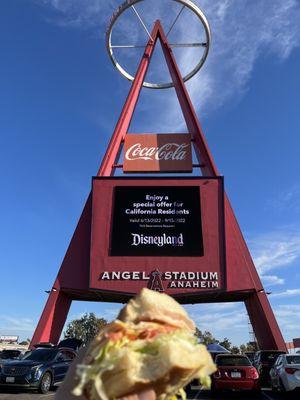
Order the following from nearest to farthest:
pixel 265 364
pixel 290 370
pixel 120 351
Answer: pixel 120 351, pixel 290 370, pixel 265 364

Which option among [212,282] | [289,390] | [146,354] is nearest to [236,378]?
[289,390]

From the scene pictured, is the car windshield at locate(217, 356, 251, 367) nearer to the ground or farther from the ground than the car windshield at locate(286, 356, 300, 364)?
farther from the ground

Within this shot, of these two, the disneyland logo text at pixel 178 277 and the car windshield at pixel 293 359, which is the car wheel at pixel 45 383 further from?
the disneyland logo text at pixel 178 277

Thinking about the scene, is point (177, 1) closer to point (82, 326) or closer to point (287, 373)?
point (287, 373)

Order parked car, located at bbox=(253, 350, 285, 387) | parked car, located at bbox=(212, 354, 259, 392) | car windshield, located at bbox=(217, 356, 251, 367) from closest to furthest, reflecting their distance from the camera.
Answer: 1. parked car, located at bbox=(212, 354, 259, 392)
2. car windshield, located at bbox=(217, 356, 251, 367)
3. parked car, located at bbox=(253, 350, 285, 387)

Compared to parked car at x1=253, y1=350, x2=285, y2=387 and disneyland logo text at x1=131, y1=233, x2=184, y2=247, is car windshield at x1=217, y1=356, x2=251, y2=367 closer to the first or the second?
parked car at x1=253, y1=350, x2=285, y2=387

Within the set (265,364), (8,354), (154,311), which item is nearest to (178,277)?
(265,364)

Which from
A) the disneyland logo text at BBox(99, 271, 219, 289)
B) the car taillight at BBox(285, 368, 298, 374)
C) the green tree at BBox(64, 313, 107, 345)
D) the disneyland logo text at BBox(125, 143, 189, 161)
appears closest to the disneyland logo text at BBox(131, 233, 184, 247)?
the disneyland logo text at BBox(99, 271, 219, 289)
